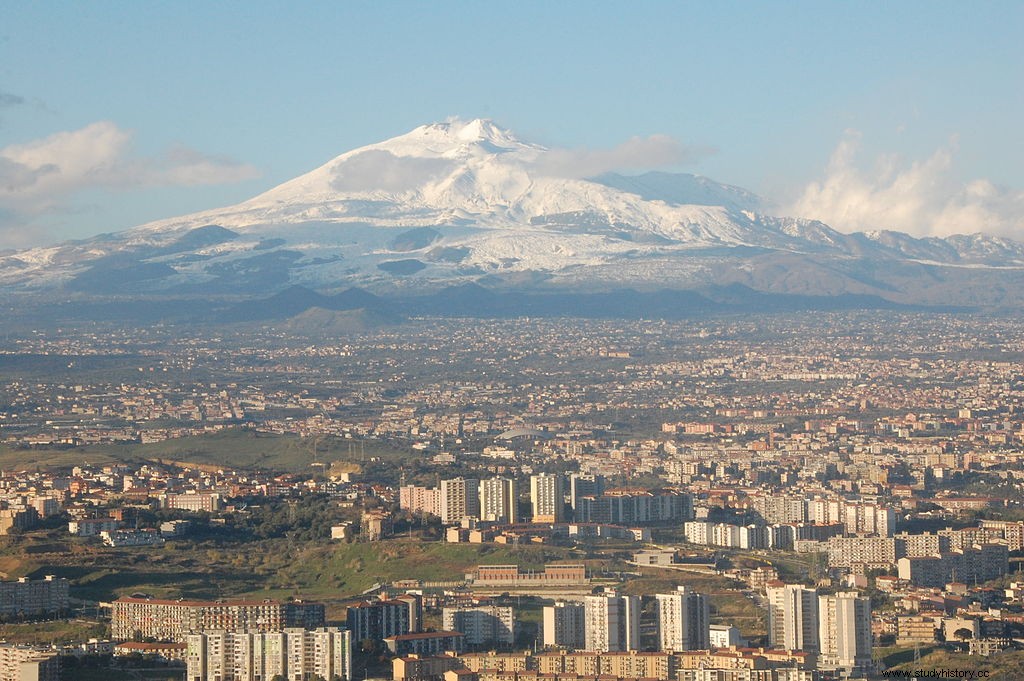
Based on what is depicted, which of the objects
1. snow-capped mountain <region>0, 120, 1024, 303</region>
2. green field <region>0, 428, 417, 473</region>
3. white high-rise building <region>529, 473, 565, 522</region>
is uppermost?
snow-capped mountain <region>0, 120, 1024, 303</region>

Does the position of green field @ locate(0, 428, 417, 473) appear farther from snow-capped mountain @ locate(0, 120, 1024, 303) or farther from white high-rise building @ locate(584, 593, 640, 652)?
snow-capped mountain @ locate(0, 120, 1024, 303)

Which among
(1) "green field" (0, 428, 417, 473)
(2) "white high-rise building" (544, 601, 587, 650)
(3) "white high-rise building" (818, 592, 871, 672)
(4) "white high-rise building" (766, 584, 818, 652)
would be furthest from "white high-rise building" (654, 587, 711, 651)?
(1) "green field" (0, 428, 417, 473)

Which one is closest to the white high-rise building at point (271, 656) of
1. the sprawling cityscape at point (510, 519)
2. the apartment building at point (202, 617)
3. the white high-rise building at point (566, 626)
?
the sprawling cityscape at point (510, 519)

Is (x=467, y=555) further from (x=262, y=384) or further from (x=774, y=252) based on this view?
(x=774, y=252)

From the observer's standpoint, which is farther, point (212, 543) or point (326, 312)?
point (326, 312)

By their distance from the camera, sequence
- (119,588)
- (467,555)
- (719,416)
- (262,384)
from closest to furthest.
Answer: (119,588) → (467,555) → (719,416) → (262,384)

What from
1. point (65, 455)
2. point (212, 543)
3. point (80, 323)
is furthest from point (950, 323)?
point (212, 543)
